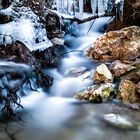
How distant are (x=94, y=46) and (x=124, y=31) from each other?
0.68 meters

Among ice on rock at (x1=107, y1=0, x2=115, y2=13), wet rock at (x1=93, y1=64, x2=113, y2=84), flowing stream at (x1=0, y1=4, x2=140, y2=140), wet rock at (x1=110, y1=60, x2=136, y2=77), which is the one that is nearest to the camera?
flowing stream at (x1=0, y1=4, x2=140, y2=140)

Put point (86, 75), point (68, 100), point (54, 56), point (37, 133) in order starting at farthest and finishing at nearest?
point (54, 56)
point (86, 75)
point (68, 100)
point (37, 133)

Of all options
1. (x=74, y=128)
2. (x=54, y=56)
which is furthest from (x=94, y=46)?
(x=74, y=128)

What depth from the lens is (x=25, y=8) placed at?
733 cm

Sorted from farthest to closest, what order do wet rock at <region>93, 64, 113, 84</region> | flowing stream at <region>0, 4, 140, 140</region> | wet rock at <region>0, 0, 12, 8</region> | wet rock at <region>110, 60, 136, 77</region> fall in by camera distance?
wet rock at <region>0, 0, 12, 8</region> < wet rock at <region>110, 60, 136, 77</region> < wet rock at <region>93, 64, 113, 84</region> < flowing stream at <region>0, 4, 140, 140</region>

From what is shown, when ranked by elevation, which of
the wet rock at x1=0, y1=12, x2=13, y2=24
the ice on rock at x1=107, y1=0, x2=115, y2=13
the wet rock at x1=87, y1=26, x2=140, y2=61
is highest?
the ice on rock at x1=107, y1=0, x2=115, y2=13

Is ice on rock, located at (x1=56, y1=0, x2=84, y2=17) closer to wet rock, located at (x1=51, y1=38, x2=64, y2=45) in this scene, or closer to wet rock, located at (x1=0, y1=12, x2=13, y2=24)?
wet rock, located at (x1=51, y1=38, x2=64, y2=45)

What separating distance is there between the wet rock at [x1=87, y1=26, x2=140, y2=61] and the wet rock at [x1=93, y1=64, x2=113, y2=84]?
965 mm

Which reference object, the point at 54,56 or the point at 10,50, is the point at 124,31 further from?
the point at 10,50

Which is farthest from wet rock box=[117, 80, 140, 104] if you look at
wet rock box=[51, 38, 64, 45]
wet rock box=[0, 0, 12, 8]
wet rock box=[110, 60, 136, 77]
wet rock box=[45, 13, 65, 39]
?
wet rock box=[0, 0, 12, 8]

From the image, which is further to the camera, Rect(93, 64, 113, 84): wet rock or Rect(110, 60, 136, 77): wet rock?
Rect(110, 60, 136, 77): wet rock

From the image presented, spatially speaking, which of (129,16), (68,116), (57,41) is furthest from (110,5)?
(68,116)

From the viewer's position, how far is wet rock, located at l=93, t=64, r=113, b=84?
231 inches

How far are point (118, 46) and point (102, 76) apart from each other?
140 cm
